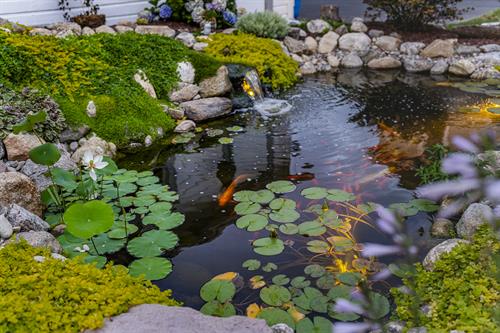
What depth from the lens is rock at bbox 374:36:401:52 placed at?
1060 centimetres

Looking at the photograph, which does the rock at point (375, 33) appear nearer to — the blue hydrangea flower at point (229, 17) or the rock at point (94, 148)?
the blue hydrangea flower at point (229, 17)

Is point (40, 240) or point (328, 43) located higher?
point (328, 43)

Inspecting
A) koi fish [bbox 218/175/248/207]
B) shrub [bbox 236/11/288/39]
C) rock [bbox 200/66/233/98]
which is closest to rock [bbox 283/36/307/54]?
shrub [bbox 236/11/288/39]

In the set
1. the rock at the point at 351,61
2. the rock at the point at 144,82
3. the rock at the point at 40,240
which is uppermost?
the rock at the point at 144,82

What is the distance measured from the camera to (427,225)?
4148mm

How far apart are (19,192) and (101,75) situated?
3.13 m

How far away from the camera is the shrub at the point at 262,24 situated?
9.64 m

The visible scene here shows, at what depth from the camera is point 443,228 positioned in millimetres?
3971

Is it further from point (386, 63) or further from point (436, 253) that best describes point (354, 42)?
point (436, 253)

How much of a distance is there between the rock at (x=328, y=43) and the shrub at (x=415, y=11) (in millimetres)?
1484

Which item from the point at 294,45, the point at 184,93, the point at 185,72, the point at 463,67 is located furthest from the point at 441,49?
the point at 184,93

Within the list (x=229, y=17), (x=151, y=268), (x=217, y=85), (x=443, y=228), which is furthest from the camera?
(x=229, y=17)

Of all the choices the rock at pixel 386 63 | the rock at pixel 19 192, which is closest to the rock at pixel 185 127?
the rock at pixel 19 192

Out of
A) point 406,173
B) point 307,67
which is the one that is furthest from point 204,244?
point 307,67
